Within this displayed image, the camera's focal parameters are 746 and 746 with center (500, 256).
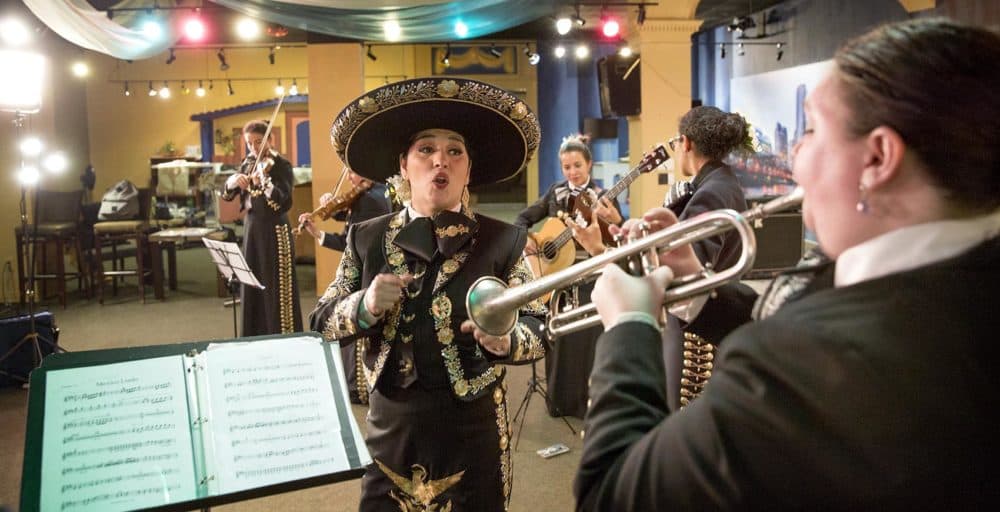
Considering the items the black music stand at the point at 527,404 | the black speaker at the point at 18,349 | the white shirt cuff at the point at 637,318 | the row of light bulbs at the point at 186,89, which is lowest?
the black music stand at the point at 527,404

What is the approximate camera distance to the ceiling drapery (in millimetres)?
5125

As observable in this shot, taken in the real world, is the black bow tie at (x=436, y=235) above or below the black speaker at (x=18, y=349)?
above

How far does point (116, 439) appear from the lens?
145 cm

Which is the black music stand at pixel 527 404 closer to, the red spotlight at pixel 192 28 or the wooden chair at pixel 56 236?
the red spotlight at pixel 192 28

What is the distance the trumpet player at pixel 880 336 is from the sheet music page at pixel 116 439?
958 millimetres

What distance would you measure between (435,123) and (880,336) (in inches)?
60.9

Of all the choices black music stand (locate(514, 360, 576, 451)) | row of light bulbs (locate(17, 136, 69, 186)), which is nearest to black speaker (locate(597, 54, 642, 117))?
black music stand (locate(514, 360, 576, 451))

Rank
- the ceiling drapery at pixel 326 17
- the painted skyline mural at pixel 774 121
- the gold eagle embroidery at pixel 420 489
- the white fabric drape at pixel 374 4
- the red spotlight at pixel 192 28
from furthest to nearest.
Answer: the painted skyline mural at pixel 774 121 → the red spotlight at pixel 192 28 → the white fabric drape at pixel 374 4 → the ceiling drapery at pixel 326 17 → the gold eagle embroidery at pixel 420 489

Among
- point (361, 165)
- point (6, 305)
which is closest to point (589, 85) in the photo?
point (6, 305)

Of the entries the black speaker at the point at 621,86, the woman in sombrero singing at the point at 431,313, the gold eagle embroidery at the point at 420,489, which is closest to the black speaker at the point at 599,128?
the black speaker at the point at 621,86

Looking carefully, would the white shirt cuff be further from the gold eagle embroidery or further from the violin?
the violin

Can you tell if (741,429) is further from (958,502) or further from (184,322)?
(184,322)

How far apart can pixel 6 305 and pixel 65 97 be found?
266 inches

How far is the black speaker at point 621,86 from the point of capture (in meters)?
7.91
